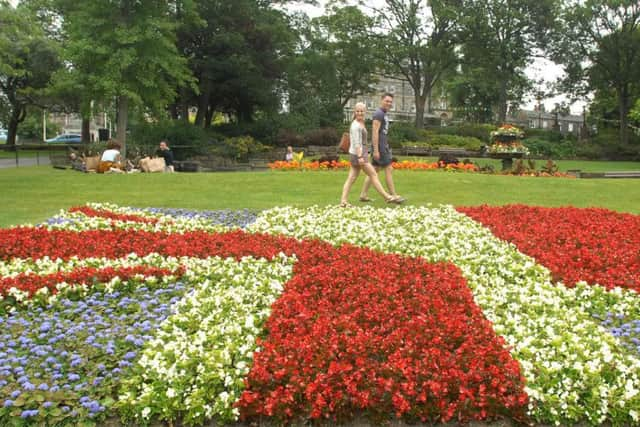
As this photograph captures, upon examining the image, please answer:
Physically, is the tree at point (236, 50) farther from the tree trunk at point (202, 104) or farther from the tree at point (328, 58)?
the tree at point (328, 58)

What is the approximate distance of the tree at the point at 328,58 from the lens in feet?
130

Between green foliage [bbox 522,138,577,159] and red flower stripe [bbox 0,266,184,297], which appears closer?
red flower stripe [bbox 0,266,184,297]

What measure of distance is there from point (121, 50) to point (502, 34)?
3087 cm

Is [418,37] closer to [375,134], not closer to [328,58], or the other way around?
[328,58]

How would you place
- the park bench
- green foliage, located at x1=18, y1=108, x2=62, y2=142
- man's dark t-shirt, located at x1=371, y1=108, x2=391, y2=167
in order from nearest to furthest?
man's dark t-shirt, located at x1=371, y1=108, x2=391, y2=167
the park bench
green foliage, located at x1=18, y1=108, x2=62, y2=142

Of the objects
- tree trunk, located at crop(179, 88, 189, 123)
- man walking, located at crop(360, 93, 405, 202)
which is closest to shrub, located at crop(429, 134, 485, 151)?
tree trunk, located at crop(179, 88, 189, 123)

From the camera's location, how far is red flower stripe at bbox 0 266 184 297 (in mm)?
4771

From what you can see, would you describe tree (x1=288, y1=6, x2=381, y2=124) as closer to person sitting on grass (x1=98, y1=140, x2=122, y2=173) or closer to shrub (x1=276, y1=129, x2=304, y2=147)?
shrub (x1=276, y1=129, x2=304, y2=147)

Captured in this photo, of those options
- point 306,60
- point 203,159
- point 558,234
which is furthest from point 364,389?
point 306,60

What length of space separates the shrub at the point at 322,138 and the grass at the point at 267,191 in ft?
54.6

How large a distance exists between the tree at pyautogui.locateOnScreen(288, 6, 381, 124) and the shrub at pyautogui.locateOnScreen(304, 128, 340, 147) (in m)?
5.35

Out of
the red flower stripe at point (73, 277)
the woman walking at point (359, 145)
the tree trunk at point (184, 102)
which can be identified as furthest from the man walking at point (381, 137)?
the tree trunk at point (184, 102)

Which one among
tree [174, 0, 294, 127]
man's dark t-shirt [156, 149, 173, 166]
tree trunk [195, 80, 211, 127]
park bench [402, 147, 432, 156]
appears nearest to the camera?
man's dark t-shirt [156, 149, 173, 166]

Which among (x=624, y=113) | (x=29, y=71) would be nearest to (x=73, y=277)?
(x=29, y=71)
